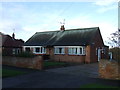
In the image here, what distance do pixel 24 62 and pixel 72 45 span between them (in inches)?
371

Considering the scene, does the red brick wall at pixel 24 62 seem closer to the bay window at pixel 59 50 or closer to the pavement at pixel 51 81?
the pavement at pixel 51 81

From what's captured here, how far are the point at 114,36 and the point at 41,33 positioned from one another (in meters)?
22.1

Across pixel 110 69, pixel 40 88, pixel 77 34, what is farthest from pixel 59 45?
pixel 40 88

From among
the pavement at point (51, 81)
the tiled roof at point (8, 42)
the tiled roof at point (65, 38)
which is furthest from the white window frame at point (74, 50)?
the tiled roof at point (8, 42)

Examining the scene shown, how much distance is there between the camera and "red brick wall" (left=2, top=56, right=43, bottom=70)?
16750 millimetres

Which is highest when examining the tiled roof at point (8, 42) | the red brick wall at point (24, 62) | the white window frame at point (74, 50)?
the tiled roof at point (8, 42)

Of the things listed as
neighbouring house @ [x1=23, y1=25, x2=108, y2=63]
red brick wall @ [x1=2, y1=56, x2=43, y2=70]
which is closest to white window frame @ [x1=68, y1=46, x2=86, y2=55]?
neighbouring house @ [x1=23, y1=25, x2=108, y2=63]

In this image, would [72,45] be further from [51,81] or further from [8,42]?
[8,42]

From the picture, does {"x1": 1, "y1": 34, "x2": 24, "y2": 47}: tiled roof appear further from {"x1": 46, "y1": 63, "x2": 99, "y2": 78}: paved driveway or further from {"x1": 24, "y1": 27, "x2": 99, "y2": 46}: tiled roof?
{"x1": 46, "y1": 63, "x2": 99, "y2": 78}: paved driveway

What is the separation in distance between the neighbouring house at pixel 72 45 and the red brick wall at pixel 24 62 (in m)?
9.01

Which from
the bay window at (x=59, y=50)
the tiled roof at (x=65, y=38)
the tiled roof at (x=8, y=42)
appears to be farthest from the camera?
the tiled roof at (x=8, y=42)

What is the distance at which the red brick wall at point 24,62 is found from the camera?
55.0 ft

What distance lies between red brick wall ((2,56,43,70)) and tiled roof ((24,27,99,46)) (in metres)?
9.27

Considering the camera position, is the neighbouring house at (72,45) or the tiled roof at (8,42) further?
the tiled roof at (8,42)
